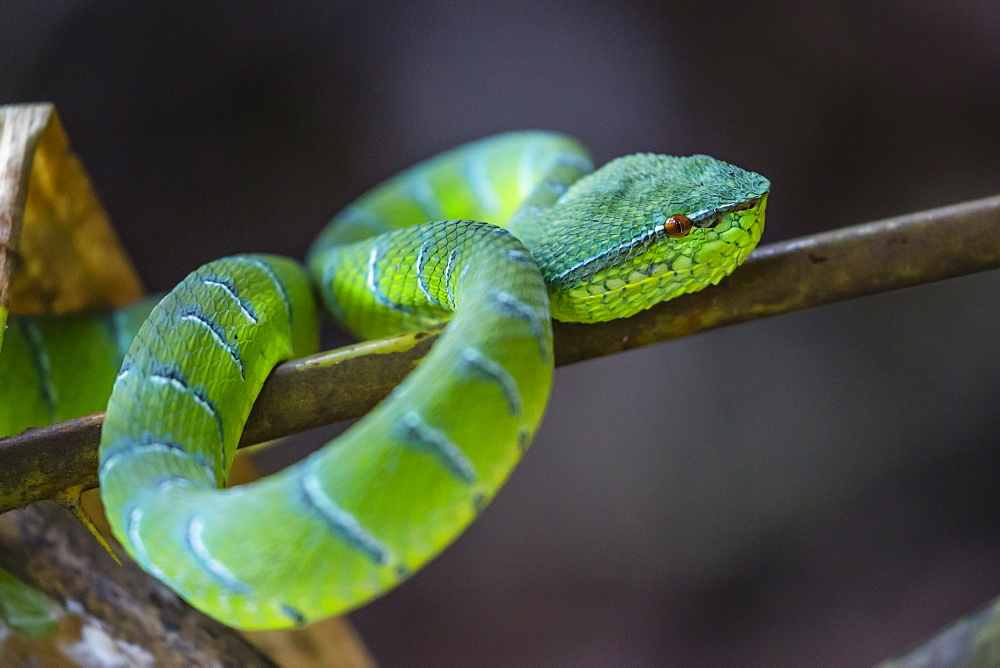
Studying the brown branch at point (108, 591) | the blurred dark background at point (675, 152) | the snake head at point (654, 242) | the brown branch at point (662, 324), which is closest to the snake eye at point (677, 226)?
the snake head at point (654, 242)

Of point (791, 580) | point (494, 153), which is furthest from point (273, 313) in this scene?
point (791, 580)

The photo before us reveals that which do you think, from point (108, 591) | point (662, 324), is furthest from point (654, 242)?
point (108, 591)

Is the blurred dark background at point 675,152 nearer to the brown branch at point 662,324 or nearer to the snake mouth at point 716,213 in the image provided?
the brown branch at point 662,324

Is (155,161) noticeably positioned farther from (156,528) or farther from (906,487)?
(906,487)

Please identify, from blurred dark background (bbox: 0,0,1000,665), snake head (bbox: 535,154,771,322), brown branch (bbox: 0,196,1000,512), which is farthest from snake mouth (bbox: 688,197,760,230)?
blurred dark background (bbox: 0,0,1000,665)

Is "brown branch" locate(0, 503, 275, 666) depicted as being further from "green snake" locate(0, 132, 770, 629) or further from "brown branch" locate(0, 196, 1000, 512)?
"green snake" locate(0, 132, 770, 629)
